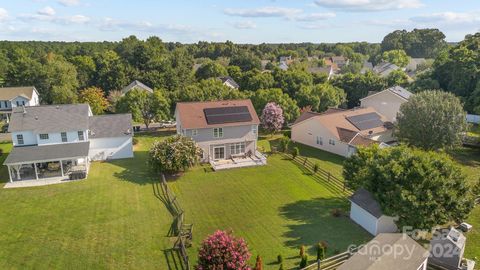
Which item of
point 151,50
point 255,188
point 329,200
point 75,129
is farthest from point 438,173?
point 151,50

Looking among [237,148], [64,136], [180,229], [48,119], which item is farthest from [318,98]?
[180,229]

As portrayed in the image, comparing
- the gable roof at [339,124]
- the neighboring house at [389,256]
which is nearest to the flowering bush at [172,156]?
the gable roof at [339,124]

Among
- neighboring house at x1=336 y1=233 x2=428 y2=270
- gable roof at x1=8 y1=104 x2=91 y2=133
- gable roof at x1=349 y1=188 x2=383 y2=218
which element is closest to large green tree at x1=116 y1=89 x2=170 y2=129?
gable roof at x1=8 y1=104 x2=91 y2=133

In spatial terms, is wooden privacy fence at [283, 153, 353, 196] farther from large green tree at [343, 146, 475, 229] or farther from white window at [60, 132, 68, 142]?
white window at [60, 132, 68, 142]

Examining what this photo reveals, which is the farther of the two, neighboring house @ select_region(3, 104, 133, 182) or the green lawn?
neighboring house @ select_region(3, 104, 133, 182)

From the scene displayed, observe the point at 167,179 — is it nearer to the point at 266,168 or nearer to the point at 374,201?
the point at 266,168

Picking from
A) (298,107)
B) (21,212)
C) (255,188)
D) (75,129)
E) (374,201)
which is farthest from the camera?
(298,107)

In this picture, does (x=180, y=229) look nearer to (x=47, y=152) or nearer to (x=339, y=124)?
(x=47, y=152)
